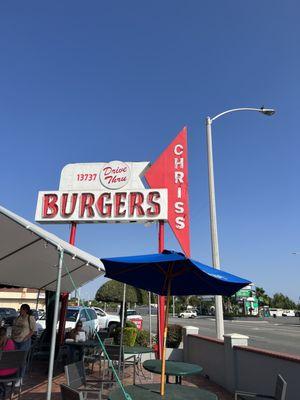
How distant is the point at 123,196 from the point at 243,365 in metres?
7.10

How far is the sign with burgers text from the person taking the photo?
12961 mm

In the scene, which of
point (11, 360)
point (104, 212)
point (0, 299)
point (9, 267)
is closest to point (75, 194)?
point (104, 212)

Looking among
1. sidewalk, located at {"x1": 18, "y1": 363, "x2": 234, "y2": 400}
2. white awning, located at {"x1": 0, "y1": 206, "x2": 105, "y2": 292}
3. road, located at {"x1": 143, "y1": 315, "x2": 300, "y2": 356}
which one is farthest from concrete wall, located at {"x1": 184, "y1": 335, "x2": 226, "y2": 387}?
road, located at {"x1": 143, "y1": 315, "x2": 300, "y2": 356}

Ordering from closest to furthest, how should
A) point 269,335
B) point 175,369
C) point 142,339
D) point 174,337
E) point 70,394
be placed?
point 70,394, point 175,369, point 174,337, point 142,339, point 269,335

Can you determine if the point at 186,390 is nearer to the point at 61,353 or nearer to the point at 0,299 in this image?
the point at 61,353

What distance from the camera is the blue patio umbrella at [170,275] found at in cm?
482

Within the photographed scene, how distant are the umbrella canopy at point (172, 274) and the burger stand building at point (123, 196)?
6.12 m

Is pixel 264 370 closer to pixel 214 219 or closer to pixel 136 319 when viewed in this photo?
pixel 214 219

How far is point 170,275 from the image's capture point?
5.43m

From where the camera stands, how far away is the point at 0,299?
63.0 meters

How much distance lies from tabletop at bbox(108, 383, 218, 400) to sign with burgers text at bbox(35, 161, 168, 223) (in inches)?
309

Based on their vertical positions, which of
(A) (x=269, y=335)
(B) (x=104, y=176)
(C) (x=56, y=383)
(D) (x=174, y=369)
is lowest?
(C) (x=56, y=383)

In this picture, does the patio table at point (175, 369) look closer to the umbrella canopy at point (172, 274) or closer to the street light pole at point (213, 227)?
the umbrella canopy at point (172, 274)

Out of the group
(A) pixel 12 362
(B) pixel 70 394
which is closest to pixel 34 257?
(A) pixel 12 362
